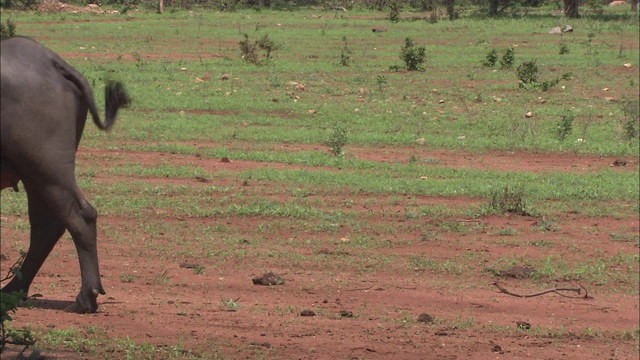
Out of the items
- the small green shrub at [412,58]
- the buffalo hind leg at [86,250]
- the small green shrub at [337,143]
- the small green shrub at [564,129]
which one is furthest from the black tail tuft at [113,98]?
the small green shrub at [412,58]

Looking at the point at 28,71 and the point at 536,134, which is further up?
the point at 28,71

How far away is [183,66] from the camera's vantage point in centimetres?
1841

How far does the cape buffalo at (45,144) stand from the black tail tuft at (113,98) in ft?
1.05

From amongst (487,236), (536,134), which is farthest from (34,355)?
(536,134)

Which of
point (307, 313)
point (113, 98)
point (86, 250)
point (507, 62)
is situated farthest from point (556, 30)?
point (86, 250)

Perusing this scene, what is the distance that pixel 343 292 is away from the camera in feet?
23.0

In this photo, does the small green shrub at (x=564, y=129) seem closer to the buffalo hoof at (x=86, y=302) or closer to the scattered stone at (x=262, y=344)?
the scattered stone at (x=262, y=344)

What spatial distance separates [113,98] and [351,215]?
11.2 feet

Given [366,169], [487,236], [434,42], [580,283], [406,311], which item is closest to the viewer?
[406,311]

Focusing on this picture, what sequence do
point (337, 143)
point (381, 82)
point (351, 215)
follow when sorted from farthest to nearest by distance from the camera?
point (381, 82), point (337, 143), point (351, 215)

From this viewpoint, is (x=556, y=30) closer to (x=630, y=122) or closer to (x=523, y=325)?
(x=630, y=122)

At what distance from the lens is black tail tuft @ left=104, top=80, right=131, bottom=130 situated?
20.7ft

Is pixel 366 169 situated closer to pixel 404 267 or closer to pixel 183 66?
pixel 404 267

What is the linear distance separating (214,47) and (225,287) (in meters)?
15.1
